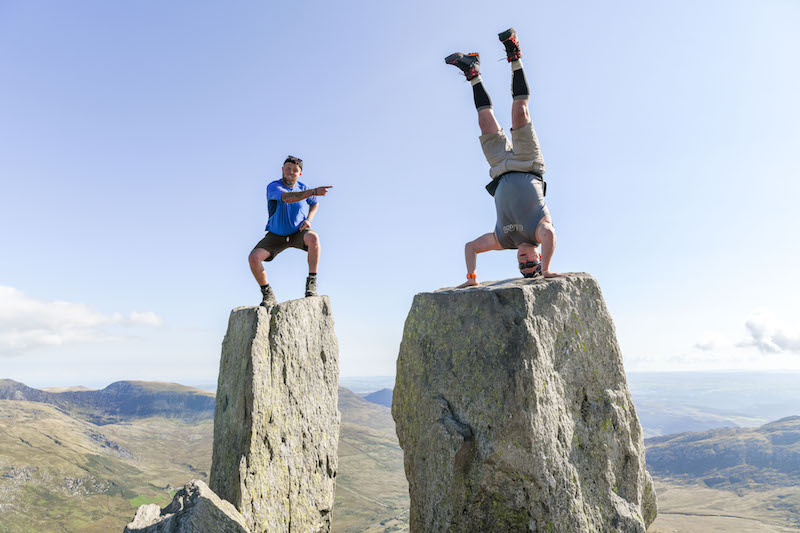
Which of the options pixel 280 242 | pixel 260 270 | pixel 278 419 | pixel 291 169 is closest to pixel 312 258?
pixel 280 242

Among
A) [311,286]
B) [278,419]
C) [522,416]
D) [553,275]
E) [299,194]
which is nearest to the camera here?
[522,416]

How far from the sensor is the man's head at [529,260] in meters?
8.14

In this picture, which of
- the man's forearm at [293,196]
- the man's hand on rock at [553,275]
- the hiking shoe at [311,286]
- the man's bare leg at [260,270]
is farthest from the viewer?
the hiking shoe at [311,286]

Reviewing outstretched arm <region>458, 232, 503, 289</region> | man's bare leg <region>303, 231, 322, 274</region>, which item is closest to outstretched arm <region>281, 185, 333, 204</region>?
man's bare leg <region>303, 231, 322, 274</region>

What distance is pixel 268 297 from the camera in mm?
9812

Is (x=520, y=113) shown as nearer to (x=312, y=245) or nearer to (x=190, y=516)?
(x=312, y=245)

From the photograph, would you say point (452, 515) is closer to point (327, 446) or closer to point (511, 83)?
point (327, 446)

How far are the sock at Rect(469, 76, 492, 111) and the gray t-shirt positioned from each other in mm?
1238

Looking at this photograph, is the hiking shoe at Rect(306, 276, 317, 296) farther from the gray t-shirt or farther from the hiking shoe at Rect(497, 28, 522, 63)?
the hiking shoe at Rect(497, 28, 522, 63)

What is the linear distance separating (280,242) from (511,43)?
18.8 ft

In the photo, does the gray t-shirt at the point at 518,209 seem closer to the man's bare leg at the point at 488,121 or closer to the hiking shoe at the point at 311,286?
the man's bare leg at the point at 488,121

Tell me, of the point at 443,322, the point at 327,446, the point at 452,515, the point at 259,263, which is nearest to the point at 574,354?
the point at 443,322

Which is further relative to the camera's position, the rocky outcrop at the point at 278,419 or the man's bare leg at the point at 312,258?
the man's bare leg at the point at 312,258

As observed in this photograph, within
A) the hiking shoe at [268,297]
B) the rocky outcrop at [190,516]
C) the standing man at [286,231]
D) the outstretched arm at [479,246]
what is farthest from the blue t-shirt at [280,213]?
the rocky outcrop at [190,516]
